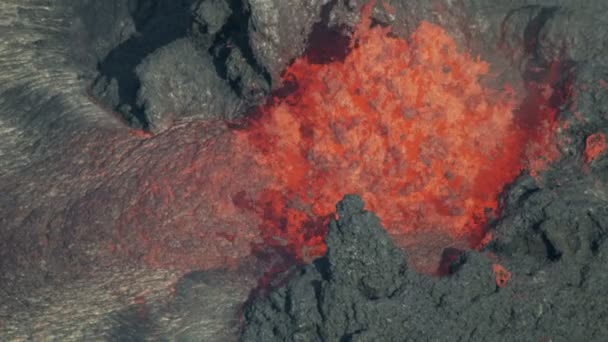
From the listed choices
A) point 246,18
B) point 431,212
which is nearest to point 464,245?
point 431,212

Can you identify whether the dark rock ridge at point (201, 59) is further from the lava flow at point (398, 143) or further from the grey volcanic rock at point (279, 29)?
the lava flow at point (398, 143)

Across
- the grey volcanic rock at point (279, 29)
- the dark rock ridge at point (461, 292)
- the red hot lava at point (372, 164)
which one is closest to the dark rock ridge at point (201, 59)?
the grey volcanic rock at point (279, 29)

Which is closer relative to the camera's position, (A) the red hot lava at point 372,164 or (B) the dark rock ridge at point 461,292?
(B) the dark rock ridge at point 461,292

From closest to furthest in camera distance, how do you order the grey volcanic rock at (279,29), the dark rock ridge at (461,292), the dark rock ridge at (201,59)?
1. the dark rock ridge at (461,292)
2. the grey volcanic rock at (279,29)
3. the dark rock ridge at (201,59)

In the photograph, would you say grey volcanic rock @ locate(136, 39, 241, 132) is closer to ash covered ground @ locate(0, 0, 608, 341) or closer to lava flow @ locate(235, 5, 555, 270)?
ash covered ground @ locate(0, 0, 608, 341)

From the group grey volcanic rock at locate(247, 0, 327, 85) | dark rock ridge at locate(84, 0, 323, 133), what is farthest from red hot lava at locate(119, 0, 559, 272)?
dark rock ridge at locate(84, 0, 323, 133)
